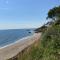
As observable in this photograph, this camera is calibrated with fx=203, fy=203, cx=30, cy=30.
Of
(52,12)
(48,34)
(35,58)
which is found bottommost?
(35,58)

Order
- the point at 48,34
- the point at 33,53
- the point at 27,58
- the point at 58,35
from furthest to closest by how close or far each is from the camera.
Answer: the point at 48,34, the point at 58,35, the point at 33,53, the point at 27,58

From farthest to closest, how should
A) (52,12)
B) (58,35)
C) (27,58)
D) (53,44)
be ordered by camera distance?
(52,12), (58,35), (53,44), (27,58)

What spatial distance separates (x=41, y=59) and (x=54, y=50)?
0.99 m

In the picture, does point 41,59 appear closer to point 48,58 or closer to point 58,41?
point 48,58

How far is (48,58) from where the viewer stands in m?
6.21

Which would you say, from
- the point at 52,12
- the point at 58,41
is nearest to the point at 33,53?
the point at 58,41

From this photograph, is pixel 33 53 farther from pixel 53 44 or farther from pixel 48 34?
pixel 48 34

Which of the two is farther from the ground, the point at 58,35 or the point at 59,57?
the point at 58,35

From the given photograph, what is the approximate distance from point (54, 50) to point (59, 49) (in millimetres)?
193

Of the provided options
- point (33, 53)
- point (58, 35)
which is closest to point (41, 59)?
point (33, 53)

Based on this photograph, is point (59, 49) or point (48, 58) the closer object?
point (48, 58)

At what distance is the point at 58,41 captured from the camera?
26.1 feet

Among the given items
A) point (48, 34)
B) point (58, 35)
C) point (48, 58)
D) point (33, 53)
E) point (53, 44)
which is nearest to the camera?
point (48, 58)

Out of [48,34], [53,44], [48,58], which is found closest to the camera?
[48,58]
